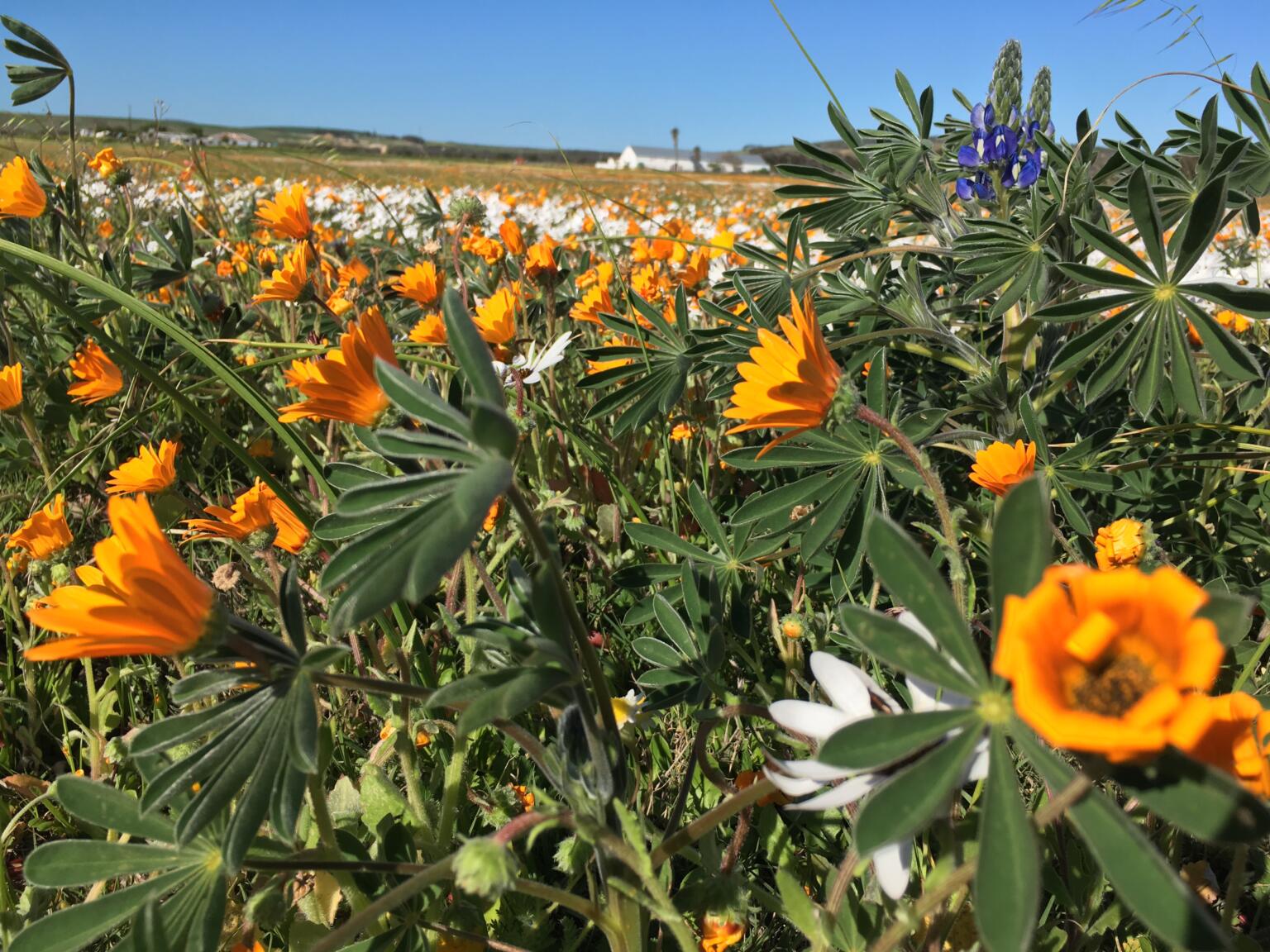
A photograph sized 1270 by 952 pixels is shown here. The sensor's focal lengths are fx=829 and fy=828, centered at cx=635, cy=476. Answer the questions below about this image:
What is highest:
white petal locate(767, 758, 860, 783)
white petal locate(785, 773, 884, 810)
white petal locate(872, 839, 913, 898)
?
white petal locate(767, 758, 860, 783)

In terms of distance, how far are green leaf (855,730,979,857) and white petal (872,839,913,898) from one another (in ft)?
0.70

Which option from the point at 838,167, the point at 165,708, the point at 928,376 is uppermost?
the point at 838,167

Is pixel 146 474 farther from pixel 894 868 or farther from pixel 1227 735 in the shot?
pixel 1227 735

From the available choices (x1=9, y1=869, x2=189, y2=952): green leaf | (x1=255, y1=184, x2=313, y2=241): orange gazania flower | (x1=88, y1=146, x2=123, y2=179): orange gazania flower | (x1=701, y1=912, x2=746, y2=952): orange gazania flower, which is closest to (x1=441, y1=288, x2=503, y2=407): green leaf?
(x1=9, y1=869, x2=189, y2=952): green leaf

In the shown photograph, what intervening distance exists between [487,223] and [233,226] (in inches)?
57.6

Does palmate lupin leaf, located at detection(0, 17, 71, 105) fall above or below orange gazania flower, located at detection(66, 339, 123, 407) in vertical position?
above

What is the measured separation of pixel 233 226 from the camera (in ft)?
15.1

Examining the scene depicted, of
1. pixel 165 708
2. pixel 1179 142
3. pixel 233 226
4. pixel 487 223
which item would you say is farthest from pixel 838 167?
pixel 233 226

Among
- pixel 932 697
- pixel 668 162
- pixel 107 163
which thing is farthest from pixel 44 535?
pixel 668 162

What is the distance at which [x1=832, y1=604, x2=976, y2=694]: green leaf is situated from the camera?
2.09ft

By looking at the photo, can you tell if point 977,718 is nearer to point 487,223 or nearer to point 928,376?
point 928,376

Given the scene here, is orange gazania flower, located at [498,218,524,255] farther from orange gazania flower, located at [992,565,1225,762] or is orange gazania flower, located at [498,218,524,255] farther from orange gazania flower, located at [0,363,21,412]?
orange gazania flower, located at [992,565,1225,762]

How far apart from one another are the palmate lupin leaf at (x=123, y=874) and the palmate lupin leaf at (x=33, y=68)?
204cm

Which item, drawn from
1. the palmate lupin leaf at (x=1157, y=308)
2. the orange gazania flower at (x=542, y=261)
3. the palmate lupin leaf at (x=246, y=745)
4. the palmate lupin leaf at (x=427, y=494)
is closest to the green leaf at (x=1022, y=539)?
the palmate lupin leaf at (x=427, y=494)
